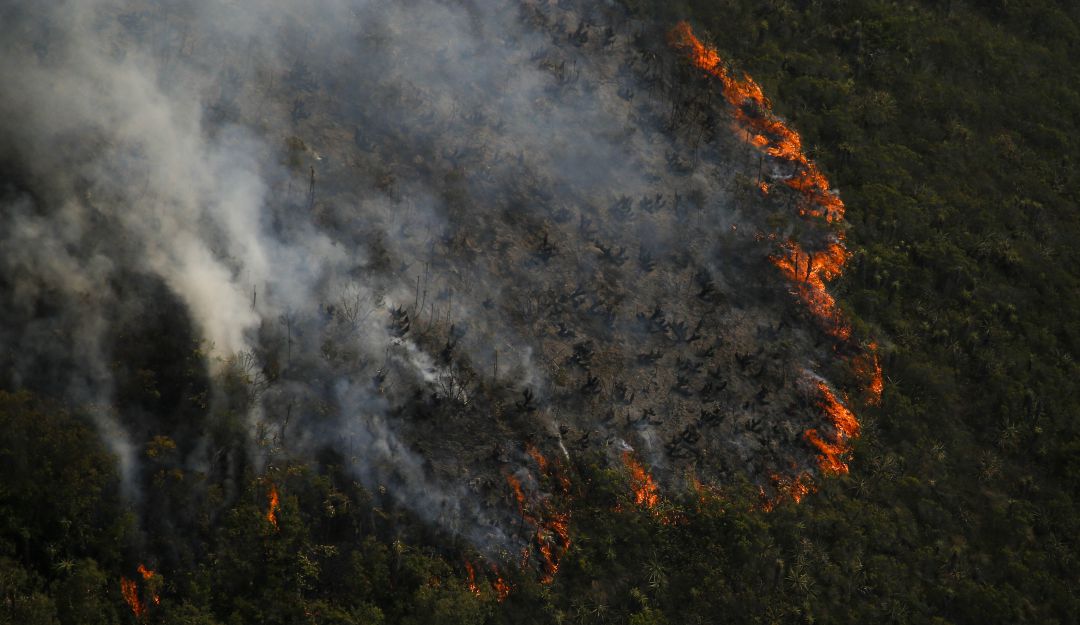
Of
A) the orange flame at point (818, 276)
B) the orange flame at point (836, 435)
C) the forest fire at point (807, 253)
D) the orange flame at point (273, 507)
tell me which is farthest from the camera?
the orange flame at point (818, 276)

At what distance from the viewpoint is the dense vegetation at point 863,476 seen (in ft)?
69.7

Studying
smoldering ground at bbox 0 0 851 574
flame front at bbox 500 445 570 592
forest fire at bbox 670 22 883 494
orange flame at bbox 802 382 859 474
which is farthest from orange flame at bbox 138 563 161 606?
orange flame at bbox 802 382 859 474

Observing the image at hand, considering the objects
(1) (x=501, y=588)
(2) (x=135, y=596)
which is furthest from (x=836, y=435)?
(2) (x=135, y=596)

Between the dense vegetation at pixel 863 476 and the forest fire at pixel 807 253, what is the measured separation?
0.60 m

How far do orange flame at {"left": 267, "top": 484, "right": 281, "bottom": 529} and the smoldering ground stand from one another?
635 mm

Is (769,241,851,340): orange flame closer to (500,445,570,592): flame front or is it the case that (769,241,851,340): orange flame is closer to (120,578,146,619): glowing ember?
(500,445,570,592): flame front

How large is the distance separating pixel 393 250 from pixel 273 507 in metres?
8.65

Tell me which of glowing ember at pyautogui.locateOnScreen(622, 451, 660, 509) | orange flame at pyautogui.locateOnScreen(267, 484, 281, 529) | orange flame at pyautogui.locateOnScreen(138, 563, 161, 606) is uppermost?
glowing ember at pyautogui.locateOnScreen(622, 451, 660, 509)

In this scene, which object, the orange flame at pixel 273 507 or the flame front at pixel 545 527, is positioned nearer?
the orange flame at pixel 273 507

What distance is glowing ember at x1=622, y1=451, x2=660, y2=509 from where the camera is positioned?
2592cm

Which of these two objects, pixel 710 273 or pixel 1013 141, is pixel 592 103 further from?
pixel 1013 141

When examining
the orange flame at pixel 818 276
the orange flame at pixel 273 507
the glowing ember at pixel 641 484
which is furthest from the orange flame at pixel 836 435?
the orange flame at pixel 273 507

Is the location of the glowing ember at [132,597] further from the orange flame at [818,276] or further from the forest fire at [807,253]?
the orange flame at [818,276]

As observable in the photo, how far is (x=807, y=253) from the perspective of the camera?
1300 inches
